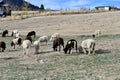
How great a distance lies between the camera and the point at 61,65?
2366cm

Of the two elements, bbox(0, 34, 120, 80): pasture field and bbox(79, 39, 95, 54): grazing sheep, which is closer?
bbox(0, 34, 120, 80): pasture field

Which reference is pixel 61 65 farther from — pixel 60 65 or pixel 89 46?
pixel 89 46

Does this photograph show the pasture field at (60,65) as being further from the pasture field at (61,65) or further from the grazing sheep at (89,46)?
the grazing sheep at (89,46)

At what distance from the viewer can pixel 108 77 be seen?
1877 centimetres

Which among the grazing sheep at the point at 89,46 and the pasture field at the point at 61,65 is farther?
the grazing sheep at the point at 89,46

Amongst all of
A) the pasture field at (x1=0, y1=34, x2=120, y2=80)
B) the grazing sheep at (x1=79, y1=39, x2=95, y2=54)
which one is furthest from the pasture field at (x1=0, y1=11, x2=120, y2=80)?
the grazing sheep at (x1=79, y1=39, x2=95, y2=54)

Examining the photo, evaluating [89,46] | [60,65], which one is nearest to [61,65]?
[60,65]

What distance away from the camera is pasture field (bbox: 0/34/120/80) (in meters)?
19.5

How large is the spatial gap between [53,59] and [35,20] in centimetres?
5192

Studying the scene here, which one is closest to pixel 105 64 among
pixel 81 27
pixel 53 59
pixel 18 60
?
pixel 53 59

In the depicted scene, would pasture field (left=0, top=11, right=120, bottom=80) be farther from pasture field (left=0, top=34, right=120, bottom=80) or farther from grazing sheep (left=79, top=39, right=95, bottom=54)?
grazing sheep (left=79, top=39, right=95, bottom=54)

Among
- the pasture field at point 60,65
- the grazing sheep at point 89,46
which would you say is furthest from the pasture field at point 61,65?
the grazing sheep at point 89,46

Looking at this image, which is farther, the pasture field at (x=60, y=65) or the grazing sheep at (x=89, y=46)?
the grazing sheep at (x=89, y=46)

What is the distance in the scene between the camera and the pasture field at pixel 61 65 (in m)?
19.5
